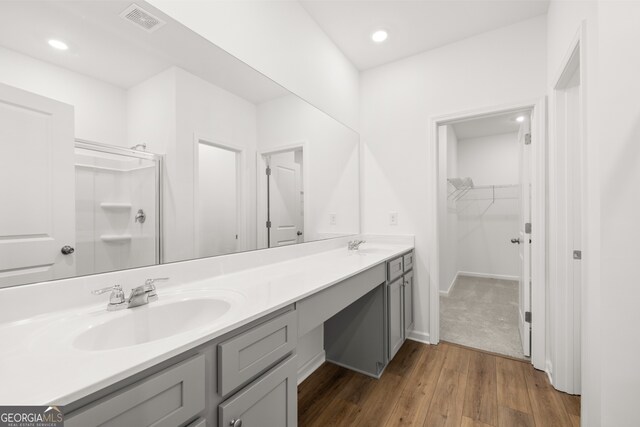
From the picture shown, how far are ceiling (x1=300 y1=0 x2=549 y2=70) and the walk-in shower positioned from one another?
1701 millimetres

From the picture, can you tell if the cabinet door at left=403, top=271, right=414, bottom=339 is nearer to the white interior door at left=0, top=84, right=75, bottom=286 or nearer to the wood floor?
the wood floor

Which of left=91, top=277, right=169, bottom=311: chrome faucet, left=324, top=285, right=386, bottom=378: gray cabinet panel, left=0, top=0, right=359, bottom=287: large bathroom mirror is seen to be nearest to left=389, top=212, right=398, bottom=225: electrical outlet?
left=324, top=285, right=386, bottom=378: gray cabinet panel

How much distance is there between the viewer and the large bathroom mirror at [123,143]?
0.84m

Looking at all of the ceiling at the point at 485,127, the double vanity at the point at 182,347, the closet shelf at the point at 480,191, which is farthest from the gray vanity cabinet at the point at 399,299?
the ceiling at the point at 485,127

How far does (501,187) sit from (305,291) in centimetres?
464

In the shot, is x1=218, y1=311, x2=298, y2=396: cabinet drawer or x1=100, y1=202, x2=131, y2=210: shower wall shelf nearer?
x1=218, y1=311, x2=298, y2=396: cabinet drawer

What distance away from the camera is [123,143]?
1.06 m

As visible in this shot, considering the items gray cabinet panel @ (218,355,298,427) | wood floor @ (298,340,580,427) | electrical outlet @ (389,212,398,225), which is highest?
electrical outlet @ (389,212,398,225)

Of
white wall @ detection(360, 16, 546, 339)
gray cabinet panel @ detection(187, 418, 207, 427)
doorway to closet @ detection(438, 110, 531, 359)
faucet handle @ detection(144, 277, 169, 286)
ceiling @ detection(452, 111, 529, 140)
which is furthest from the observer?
ceiling @ detection(452, 111, 529, 140)

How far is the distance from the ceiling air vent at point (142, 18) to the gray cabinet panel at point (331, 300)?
1.26 metres

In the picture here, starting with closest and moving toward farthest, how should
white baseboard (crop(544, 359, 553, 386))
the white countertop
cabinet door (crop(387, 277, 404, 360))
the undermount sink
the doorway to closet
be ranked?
the white countertop < the undermount sink < white baseboard (crop(544, 359, 553, 386)) < cabinet door (crop(387, 277, 404, 360)) < the doorway to closet

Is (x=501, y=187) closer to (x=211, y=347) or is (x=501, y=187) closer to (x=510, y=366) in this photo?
(x=510, y=366)

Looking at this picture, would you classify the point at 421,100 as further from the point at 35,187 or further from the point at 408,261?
the point at 35,187

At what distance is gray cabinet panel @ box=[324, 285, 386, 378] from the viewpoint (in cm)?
191
